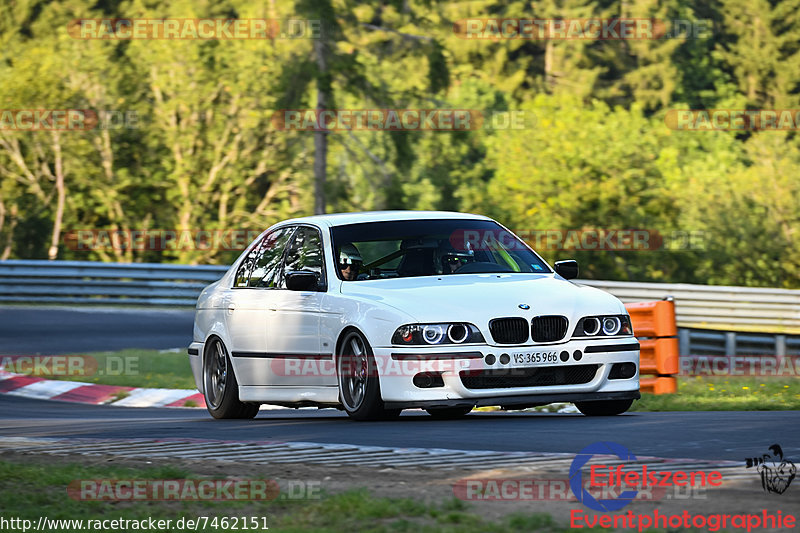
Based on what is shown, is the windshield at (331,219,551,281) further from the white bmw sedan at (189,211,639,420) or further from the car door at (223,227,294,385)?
the car door at (223,227,294,385)

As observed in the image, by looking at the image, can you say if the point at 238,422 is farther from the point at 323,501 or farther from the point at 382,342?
the point at 323,501

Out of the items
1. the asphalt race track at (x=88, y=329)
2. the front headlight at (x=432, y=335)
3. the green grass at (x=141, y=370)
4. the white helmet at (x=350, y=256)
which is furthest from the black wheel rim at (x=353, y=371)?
the asphalt race track at (x=88, y=329)

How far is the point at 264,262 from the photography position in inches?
471

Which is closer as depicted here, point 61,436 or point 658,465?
point 658,465

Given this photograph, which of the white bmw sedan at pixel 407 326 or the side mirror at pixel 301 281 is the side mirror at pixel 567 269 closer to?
the white bmw sedan at pixel 407 326

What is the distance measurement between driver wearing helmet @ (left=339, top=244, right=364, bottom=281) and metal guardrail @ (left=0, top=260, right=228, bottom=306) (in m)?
16.2

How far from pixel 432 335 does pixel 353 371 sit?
78 cm

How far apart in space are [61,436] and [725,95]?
59759 millimetres

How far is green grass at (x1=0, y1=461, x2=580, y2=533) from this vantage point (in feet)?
19.6

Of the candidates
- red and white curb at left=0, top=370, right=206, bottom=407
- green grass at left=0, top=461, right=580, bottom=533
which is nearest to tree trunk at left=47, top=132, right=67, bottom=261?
red and white curb at left=0, top=370, right=206, bottom=407

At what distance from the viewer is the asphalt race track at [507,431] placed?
26.8 ft

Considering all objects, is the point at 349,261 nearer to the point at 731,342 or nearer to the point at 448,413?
the point at 448,413

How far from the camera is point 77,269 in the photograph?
90.4 ft

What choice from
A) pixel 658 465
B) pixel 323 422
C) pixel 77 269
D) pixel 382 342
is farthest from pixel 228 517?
pixel 77 269
